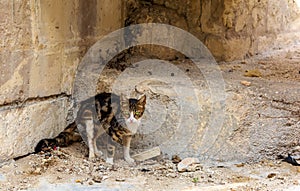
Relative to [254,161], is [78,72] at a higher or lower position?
higher

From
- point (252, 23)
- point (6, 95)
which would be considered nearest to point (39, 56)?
point (6, 95)

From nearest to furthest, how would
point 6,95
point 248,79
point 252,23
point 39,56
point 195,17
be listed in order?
point 6,95, point 39,56, point 248,79, point 195,17, point 252,23

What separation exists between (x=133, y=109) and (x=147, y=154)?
1.22 ft

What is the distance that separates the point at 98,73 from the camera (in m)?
3.73

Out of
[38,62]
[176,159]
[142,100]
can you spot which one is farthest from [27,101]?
[176,159]

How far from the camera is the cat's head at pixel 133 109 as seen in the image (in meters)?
3.25

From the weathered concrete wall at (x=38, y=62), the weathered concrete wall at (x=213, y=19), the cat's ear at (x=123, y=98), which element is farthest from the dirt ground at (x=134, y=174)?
the weathered concrete wall at (x=213, y=19)

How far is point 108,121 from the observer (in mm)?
3338

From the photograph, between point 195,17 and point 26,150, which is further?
point 195,17

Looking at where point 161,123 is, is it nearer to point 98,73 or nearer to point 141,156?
point 141,156

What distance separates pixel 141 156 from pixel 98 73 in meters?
0.78

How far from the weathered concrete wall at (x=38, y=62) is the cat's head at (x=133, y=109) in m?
0.59

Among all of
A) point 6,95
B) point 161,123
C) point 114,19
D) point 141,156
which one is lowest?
point 141,156

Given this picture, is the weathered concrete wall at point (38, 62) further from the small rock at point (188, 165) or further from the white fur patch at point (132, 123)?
the small rock at point (188, 165)
